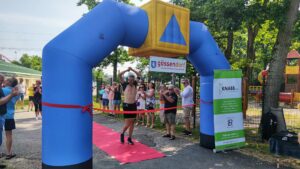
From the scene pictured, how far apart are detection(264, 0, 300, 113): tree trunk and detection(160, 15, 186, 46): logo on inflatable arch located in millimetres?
4352

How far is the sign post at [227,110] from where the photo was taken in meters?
6.47

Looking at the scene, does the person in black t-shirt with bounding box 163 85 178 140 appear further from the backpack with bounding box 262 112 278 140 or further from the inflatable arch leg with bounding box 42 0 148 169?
the inflatable arch leg with bounding box 42 0 148 169

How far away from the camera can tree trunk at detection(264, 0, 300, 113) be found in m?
8.13

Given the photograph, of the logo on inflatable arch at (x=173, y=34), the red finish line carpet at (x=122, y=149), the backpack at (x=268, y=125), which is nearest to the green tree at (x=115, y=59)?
the red finish line carpet at (x=122, y=149)

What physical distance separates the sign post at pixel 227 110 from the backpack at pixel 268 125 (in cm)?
130

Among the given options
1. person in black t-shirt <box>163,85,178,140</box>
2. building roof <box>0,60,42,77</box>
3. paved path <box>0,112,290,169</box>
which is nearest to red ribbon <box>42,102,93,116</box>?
paved path <box>0,112,290,169</box>

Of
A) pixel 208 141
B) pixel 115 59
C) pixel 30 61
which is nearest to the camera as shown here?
pixel 208 141

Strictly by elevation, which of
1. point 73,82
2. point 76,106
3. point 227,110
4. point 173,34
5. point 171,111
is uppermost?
point 173,34

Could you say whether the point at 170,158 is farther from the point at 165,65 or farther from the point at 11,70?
the point at 11,70

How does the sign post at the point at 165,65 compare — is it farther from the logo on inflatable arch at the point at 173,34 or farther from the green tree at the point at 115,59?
the green tree at the point at 115,59

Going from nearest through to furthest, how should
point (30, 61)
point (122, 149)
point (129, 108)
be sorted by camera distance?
point (122, 149), point (129, 108), point (30, 61)

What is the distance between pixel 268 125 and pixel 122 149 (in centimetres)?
454

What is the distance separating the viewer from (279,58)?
827 cm

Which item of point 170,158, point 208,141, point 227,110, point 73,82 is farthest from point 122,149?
point 73,82
